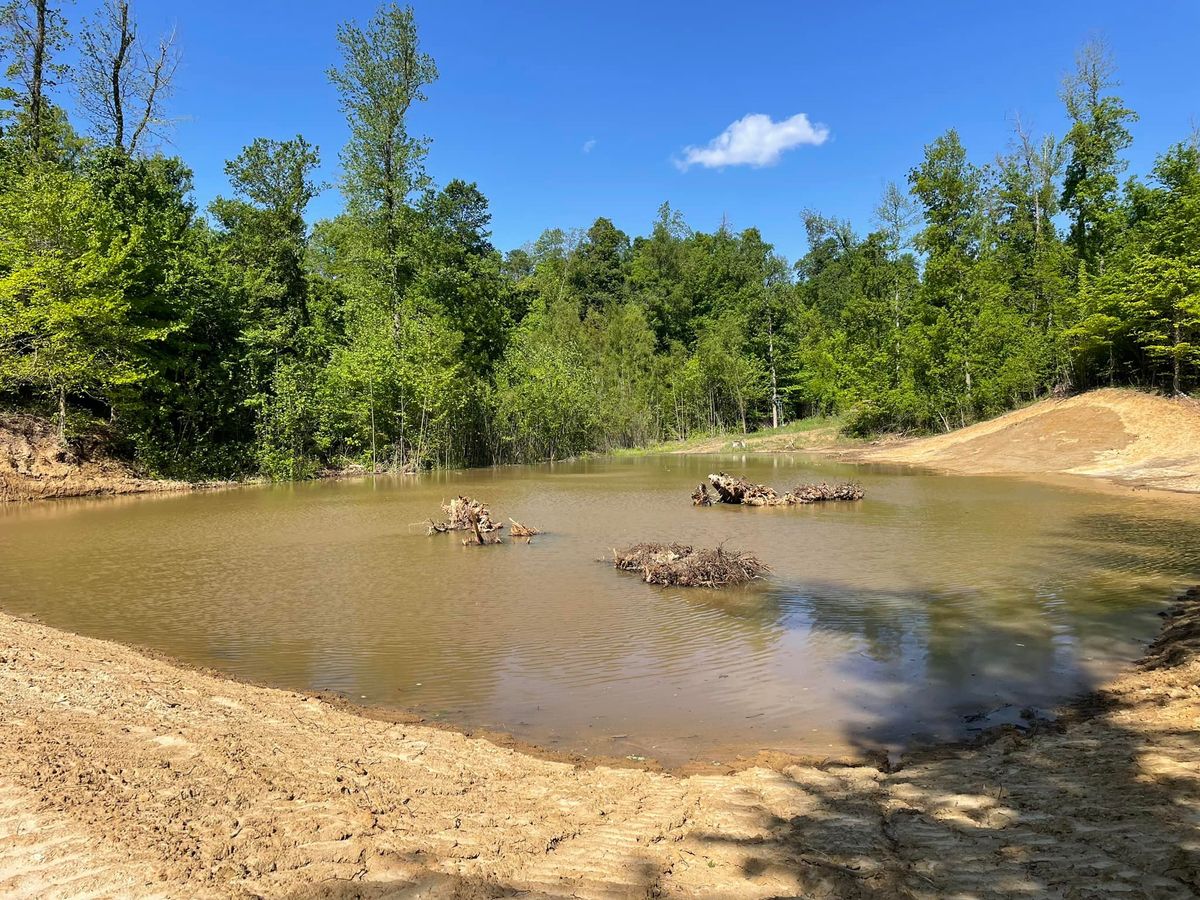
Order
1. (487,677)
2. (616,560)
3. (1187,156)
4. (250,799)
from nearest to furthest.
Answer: (250,799), (487,677), (616,560), (1187,156)

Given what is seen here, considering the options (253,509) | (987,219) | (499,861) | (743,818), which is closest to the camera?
(499,861)

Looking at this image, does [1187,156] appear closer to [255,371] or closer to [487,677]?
[487,677]

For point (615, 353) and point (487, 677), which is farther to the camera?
point (615, 353)

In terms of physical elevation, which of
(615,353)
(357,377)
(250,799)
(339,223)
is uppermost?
(339,223)

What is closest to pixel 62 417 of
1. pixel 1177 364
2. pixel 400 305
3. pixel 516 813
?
pixel 400 305

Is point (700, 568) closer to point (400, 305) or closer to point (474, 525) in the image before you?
point (474, 525)

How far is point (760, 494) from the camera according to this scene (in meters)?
19.8

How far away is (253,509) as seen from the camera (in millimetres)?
20516

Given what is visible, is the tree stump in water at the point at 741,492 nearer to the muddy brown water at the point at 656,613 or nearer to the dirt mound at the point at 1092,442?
the muddy brown water at the point at 656,613

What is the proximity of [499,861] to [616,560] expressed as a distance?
878cm

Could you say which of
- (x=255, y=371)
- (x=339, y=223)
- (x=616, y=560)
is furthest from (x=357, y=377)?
(x=616, y=560)

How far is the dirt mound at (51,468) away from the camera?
74.9 feet

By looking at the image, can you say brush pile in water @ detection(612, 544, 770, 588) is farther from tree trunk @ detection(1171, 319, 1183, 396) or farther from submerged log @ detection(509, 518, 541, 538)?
tree trunk @ detection(1171, 319, 1183, 396)

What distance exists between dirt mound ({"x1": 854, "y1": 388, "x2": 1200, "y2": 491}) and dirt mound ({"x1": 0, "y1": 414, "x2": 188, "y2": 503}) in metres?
32.9
